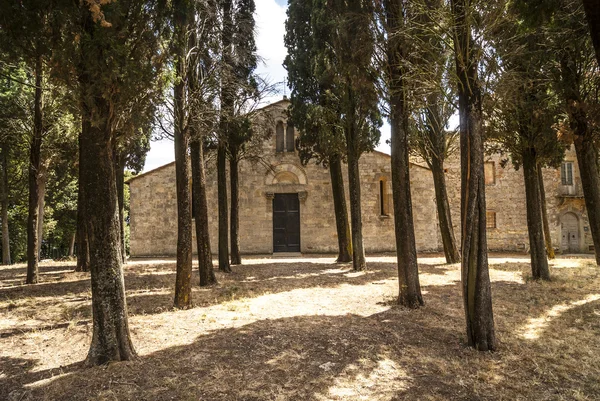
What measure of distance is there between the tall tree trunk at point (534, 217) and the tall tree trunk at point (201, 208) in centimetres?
785

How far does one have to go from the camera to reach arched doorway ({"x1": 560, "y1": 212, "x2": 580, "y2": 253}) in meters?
21.1

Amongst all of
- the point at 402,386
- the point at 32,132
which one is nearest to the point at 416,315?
the point at 402,386

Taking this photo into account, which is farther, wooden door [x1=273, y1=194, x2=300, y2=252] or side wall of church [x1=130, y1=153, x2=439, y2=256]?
wooden door [x1=273, y1=194, x2=300, y2=252]

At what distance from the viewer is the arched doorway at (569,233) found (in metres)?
21.1

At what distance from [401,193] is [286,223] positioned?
1326 cm

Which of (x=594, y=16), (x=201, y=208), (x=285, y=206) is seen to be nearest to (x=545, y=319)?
(x=594, y=16)

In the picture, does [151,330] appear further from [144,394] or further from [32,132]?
[32,132]

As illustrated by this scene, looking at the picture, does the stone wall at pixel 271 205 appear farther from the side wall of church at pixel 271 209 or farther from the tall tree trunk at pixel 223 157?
the tall tree trunk at pixel 223 157

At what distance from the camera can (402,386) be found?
395 cm

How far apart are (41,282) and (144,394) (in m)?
8.93

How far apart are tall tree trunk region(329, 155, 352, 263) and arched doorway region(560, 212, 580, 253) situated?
47.4 feet

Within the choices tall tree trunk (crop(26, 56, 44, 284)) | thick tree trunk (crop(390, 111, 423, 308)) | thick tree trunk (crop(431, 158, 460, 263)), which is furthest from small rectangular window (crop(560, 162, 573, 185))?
tall tree trunk (crop(26, 56, 44, 284))

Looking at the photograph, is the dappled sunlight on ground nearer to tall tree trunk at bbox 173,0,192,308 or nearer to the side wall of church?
tall tree trunk at bbox 173,0,192,308

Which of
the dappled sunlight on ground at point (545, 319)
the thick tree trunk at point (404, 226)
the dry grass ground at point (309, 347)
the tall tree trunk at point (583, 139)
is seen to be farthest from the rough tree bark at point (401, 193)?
the tall tree trunk at point (583, 139)
